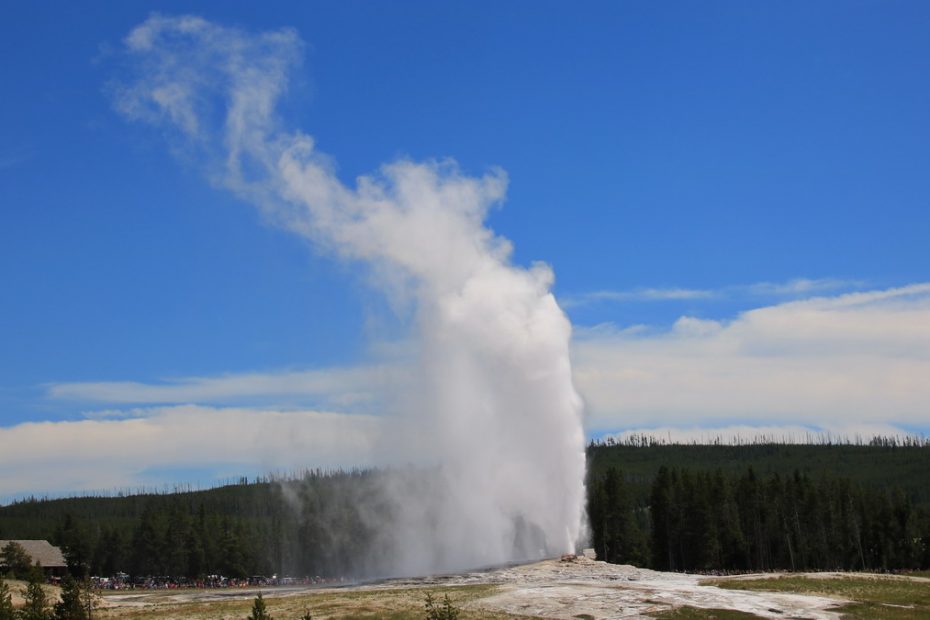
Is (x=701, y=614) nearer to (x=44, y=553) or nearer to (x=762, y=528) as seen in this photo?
(x=762, y=528)

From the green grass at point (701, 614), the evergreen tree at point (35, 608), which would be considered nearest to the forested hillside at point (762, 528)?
the green grass at point (701, 614)

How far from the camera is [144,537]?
11712 centimetres

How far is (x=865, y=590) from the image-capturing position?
49594 mm

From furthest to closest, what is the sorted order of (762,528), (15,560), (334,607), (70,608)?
1. (762,528)
2. (15,560)
3. (334,607)
4. (70,608)

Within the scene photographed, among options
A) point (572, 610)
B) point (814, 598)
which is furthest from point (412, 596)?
point (814, 598)

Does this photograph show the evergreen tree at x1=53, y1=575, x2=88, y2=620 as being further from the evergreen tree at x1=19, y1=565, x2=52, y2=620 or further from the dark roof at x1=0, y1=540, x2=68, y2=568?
the dark roof at x1=0, y1=540, x2=68, y2=568

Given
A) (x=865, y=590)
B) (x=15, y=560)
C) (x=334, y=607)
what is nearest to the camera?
(x=334, y=607)

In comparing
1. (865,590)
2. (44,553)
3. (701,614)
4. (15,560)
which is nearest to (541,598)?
(701,614)

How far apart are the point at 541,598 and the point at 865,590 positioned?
18925 mm

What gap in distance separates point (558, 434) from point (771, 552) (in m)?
41.1

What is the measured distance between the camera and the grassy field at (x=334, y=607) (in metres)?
43.1

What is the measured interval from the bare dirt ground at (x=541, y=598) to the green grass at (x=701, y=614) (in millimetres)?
685

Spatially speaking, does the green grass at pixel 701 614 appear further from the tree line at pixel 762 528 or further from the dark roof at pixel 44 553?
the dark roof at pixel 44 553

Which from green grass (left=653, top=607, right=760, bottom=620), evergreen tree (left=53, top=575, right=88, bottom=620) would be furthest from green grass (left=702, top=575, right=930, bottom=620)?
evergreen tree (left=53, top=575, right=88, bottom=620)
